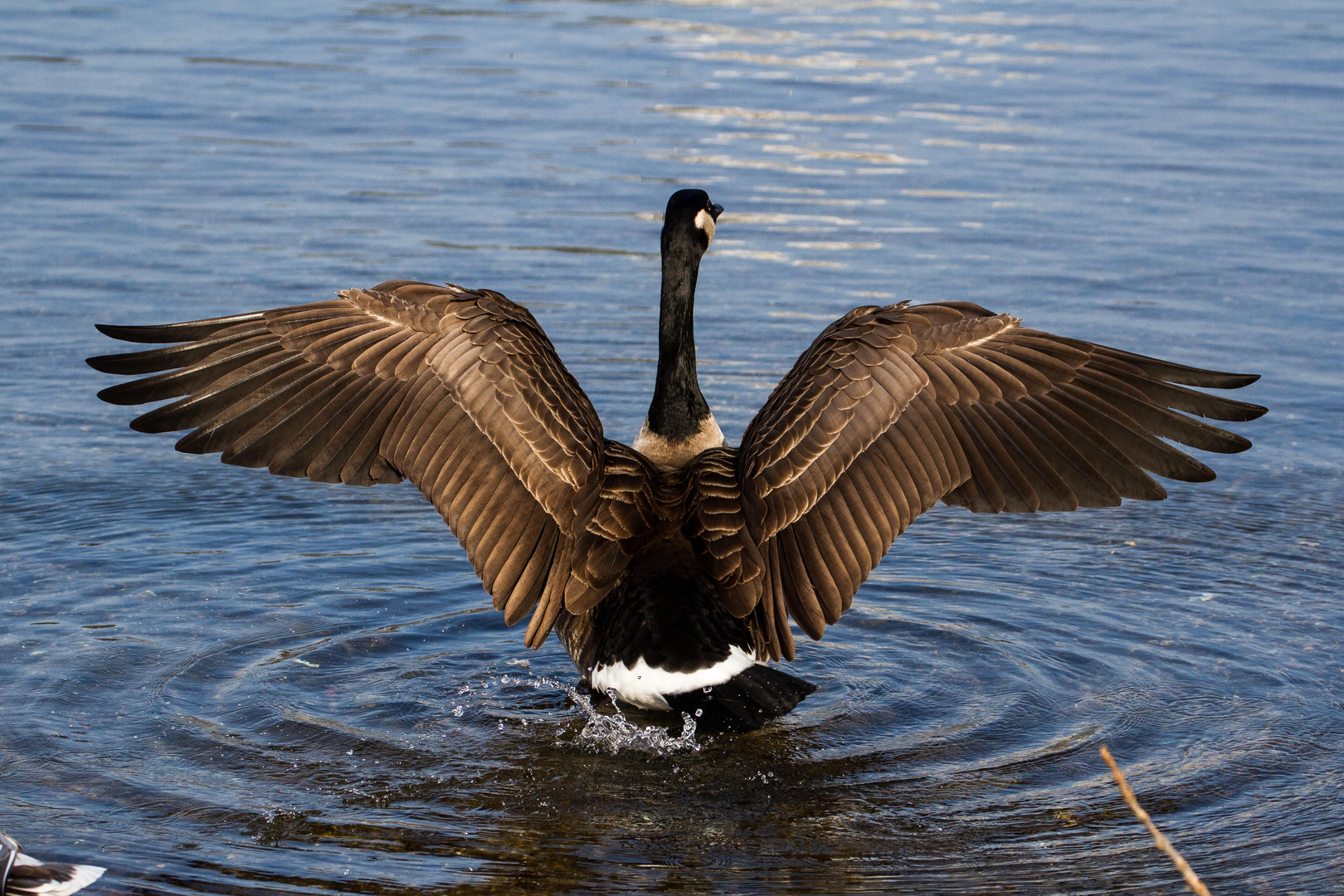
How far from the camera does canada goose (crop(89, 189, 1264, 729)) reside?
17.8 ft

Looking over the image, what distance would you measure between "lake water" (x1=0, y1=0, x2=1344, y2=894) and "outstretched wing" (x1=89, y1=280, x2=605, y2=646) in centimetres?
75

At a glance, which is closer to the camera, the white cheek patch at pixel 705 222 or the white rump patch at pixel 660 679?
the white rump patch at pixel 660 679

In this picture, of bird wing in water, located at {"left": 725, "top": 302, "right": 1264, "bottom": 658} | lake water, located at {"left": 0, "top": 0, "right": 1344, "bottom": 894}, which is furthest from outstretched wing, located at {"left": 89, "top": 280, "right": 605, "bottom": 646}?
lake water, located at {"left": 0, "top": 0, "right": 1344, "bottom": 894}

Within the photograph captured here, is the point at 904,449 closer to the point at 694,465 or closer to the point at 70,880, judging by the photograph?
the point at 694,465

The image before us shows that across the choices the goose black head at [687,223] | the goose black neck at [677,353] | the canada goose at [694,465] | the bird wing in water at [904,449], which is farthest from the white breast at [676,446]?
the goose black head at [687,223]

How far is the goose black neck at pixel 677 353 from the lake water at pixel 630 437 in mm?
1142

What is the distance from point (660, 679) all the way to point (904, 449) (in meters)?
1.23

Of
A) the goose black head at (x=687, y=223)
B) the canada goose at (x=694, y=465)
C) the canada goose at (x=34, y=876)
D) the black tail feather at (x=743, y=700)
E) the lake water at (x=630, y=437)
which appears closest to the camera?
the canada goose at (x=34, y=876)

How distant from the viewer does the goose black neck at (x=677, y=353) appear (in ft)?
21.0

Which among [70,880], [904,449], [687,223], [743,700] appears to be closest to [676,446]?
[687,223]

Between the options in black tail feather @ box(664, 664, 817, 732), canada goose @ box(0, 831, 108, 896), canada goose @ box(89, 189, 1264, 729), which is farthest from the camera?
canada goose @ box(89, 189, 1264, 729)

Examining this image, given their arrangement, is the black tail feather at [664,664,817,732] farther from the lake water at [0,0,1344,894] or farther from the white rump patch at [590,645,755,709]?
the lake water at [0,0,1344,894]

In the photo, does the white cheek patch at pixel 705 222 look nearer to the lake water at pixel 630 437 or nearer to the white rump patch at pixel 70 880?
the lake water at pixel 630 437

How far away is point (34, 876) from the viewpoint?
12.8 ft
